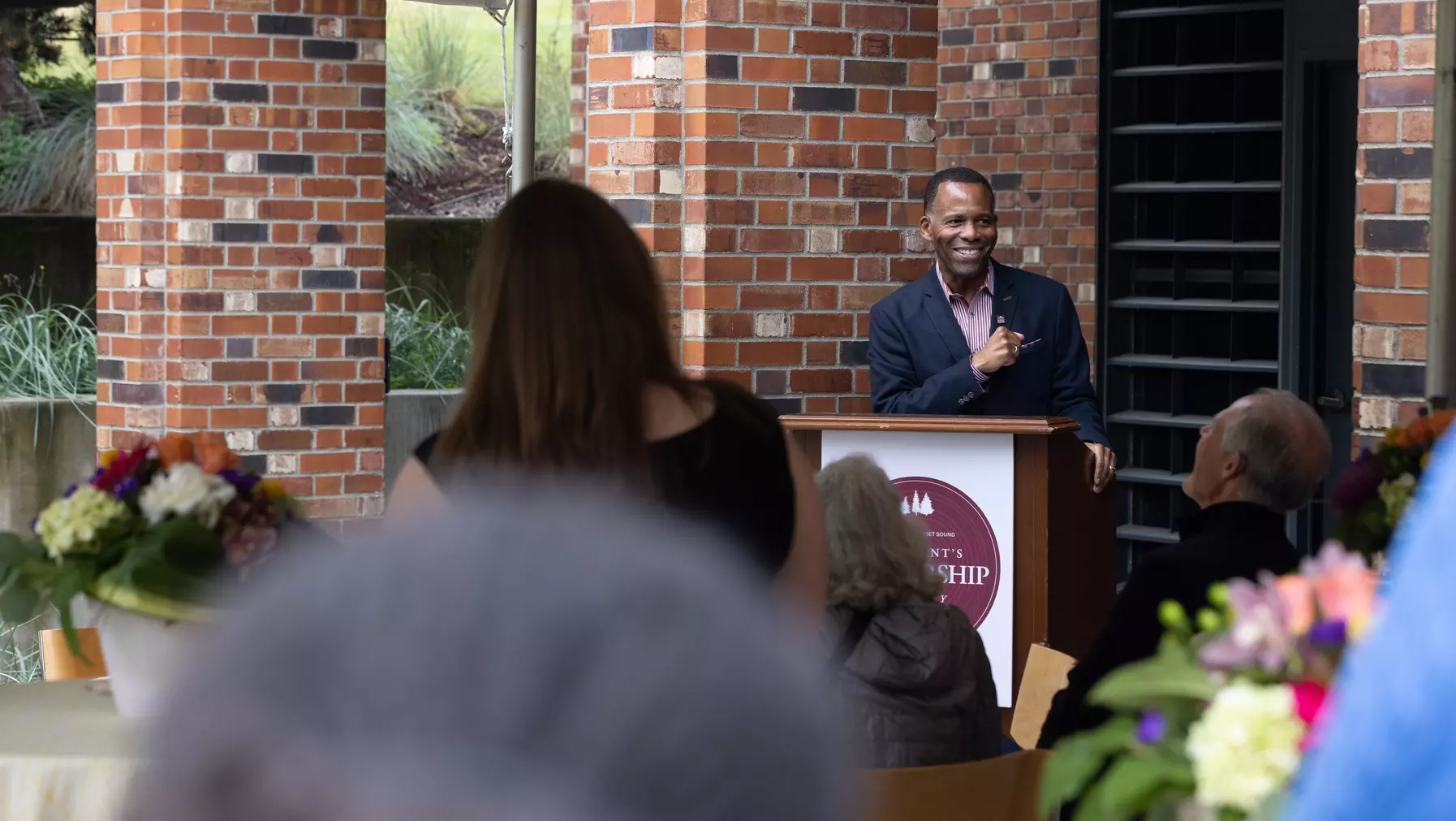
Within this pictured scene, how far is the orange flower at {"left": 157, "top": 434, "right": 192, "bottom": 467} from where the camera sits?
294 cm

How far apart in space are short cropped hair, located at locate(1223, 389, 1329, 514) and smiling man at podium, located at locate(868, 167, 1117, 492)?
41.3 inches

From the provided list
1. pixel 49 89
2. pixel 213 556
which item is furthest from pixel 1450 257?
pixel 49 89

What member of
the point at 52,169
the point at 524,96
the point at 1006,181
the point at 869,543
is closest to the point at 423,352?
the point at 524,96

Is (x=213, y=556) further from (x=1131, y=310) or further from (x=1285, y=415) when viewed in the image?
(x=1131, y=310)

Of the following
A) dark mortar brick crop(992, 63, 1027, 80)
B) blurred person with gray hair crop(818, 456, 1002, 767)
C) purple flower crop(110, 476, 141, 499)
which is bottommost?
blurred person with gray hair crop(818, 456, 1002, 767)

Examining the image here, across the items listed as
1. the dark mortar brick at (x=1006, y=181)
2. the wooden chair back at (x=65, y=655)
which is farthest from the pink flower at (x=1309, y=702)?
the dark mortar brick at (x=1006, y=181)

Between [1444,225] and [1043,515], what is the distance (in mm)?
1138

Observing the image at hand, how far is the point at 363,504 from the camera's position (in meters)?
5.99

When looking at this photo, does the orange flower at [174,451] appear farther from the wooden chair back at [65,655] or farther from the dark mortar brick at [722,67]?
the dark mortar brick at [722,67]

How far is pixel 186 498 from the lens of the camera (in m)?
2.83

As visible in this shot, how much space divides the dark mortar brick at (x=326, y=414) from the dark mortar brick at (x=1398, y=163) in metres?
3.26

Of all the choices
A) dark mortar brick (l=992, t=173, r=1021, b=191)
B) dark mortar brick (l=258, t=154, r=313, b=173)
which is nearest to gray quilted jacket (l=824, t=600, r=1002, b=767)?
dark mortar brick (l=258, t=154, r=313, b=173)

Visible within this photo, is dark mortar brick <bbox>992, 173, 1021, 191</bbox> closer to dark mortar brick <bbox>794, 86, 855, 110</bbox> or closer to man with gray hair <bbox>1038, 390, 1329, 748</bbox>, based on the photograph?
dark mortar brick <bbox>794, 86, 855, 110</bbox>

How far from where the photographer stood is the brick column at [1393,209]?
4.02 m
